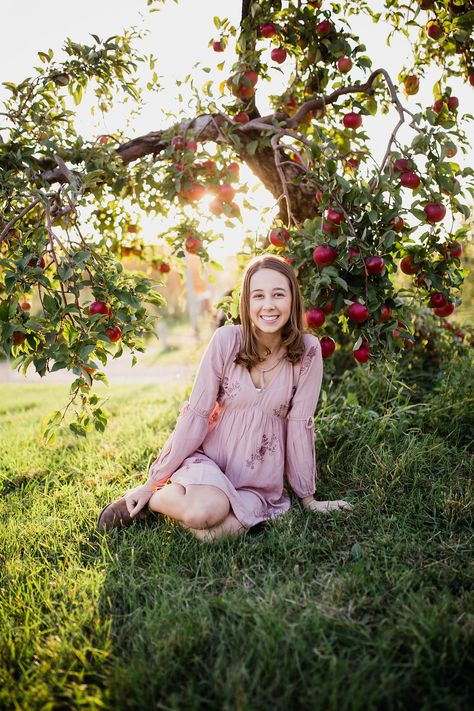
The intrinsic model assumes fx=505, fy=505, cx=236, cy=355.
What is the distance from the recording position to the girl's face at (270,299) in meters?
2.15

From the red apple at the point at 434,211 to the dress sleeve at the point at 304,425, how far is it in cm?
72

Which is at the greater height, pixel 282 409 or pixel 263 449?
pixel 282 409

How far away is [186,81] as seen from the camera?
8.80 feet

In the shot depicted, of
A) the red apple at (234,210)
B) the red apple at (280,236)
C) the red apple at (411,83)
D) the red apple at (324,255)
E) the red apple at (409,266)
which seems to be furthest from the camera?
the red apple at (411,83)

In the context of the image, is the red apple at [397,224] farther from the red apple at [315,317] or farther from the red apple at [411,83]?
the red apple at [411,83]

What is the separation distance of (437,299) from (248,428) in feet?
3.34

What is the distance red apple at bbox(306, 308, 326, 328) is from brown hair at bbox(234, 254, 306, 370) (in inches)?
3.8

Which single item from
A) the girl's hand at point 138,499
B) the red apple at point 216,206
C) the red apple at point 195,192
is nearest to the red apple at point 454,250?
the red apple at point 216,206

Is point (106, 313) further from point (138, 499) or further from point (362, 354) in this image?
point (362, 354)

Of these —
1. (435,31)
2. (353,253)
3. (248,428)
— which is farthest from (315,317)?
(435,31)

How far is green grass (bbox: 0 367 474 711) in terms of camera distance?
129 centimetres

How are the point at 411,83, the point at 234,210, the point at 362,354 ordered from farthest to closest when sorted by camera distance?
the point at 411,83
the point at 234,210
the point at 362,354

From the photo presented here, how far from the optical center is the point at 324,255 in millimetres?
1979

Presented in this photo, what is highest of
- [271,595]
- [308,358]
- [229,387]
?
[308,358]
